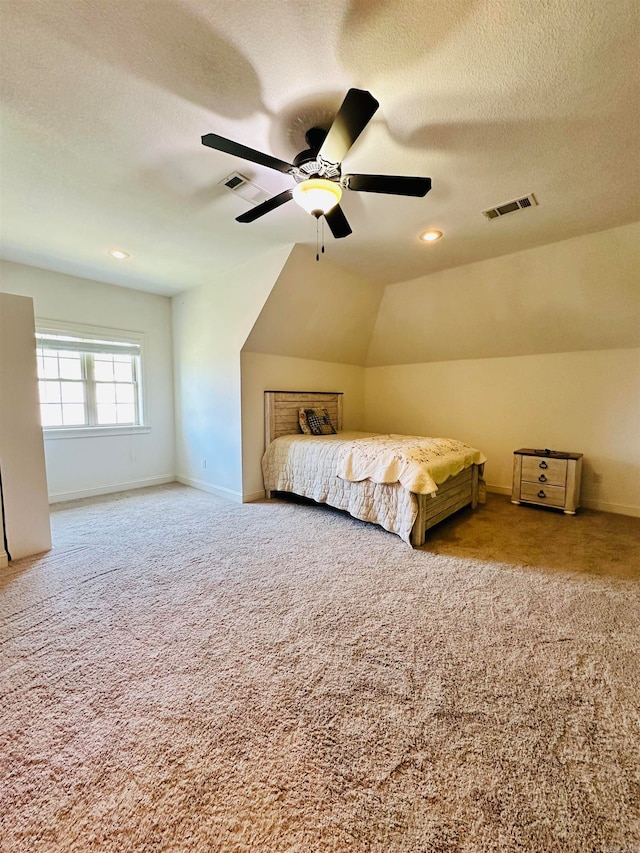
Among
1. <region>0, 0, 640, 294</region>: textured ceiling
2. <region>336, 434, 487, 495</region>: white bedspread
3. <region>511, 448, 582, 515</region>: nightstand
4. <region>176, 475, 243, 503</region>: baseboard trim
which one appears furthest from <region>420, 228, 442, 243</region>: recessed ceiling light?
<region>176, 475, 243, 503</region>: baseboard trim

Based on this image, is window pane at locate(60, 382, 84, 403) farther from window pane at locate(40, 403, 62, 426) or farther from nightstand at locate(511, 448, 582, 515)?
nightstand at locate(511, 448, 582, 515)

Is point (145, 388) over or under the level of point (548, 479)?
over

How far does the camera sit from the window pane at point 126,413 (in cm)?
470

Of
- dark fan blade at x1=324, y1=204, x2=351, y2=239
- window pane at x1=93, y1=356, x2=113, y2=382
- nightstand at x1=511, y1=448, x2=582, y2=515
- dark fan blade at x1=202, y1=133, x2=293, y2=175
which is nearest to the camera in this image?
dark fan blade at x1=202, y1=133, x2=293, y2=175

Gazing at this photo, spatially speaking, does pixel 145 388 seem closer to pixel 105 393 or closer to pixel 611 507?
pixel 105 393

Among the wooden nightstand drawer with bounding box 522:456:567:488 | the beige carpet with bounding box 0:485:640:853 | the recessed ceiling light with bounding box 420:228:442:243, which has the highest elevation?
the recessed ceiling light with bounding box 420:228:442:243

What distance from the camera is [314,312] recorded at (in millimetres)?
4250

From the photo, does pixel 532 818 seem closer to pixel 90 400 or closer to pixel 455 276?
pixel 455 276

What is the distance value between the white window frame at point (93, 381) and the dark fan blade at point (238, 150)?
11.1 ft

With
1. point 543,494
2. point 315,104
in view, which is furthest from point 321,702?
point 543,494

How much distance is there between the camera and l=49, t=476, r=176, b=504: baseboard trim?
416cm

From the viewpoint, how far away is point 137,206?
2648 mm

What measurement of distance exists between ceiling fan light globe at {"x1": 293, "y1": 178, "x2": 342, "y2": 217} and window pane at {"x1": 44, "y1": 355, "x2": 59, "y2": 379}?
378 cm

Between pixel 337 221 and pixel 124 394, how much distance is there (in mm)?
3822
